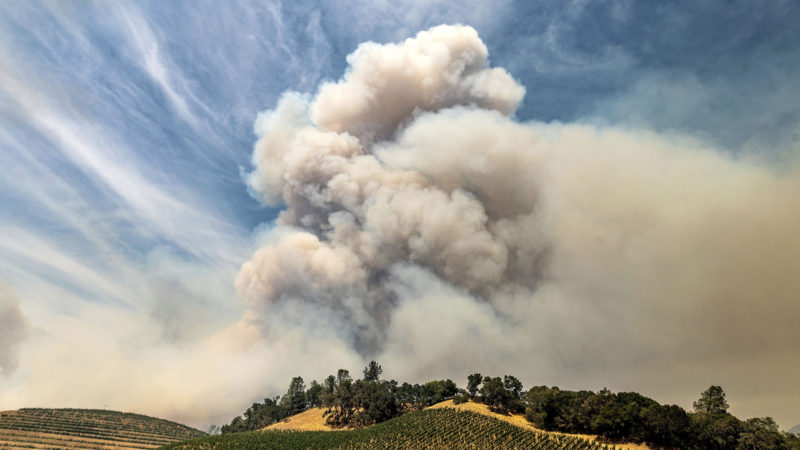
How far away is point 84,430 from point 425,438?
105m

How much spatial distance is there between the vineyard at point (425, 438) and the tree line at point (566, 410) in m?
7.08

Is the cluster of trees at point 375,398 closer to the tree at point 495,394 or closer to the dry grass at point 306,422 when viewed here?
the dry grass at point 306,422

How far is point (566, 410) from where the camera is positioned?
6994 centimetres

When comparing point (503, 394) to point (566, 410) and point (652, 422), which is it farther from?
point (652, 422)

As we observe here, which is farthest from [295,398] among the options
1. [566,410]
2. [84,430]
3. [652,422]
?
[652,422]

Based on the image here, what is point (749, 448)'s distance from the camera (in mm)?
51719

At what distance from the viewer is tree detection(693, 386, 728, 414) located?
66.9m

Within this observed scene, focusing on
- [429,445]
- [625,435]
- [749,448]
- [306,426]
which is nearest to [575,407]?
[625,435]

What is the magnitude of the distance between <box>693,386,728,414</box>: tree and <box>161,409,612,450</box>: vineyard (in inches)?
1010

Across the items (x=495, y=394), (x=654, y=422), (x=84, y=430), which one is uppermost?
(x=495, y=394)

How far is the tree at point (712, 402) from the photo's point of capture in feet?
219

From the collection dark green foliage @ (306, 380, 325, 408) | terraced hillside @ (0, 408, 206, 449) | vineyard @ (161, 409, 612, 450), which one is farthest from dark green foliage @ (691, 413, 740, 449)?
terraced hillside @ (0, 408, 206, 449)

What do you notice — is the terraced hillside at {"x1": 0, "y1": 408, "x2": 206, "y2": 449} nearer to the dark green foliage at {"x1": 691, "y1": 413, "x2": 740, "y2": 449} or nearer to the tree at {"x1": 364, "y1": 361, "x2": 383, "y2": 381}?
the tree at {"x1": 364, "y1": 361, "x2": 383, "y2": 381}

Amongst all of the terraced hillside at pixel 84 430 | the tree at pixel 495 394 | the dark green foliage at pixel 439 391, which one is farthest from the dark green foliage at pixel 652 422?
the terraced hillside at pixel 84 430
